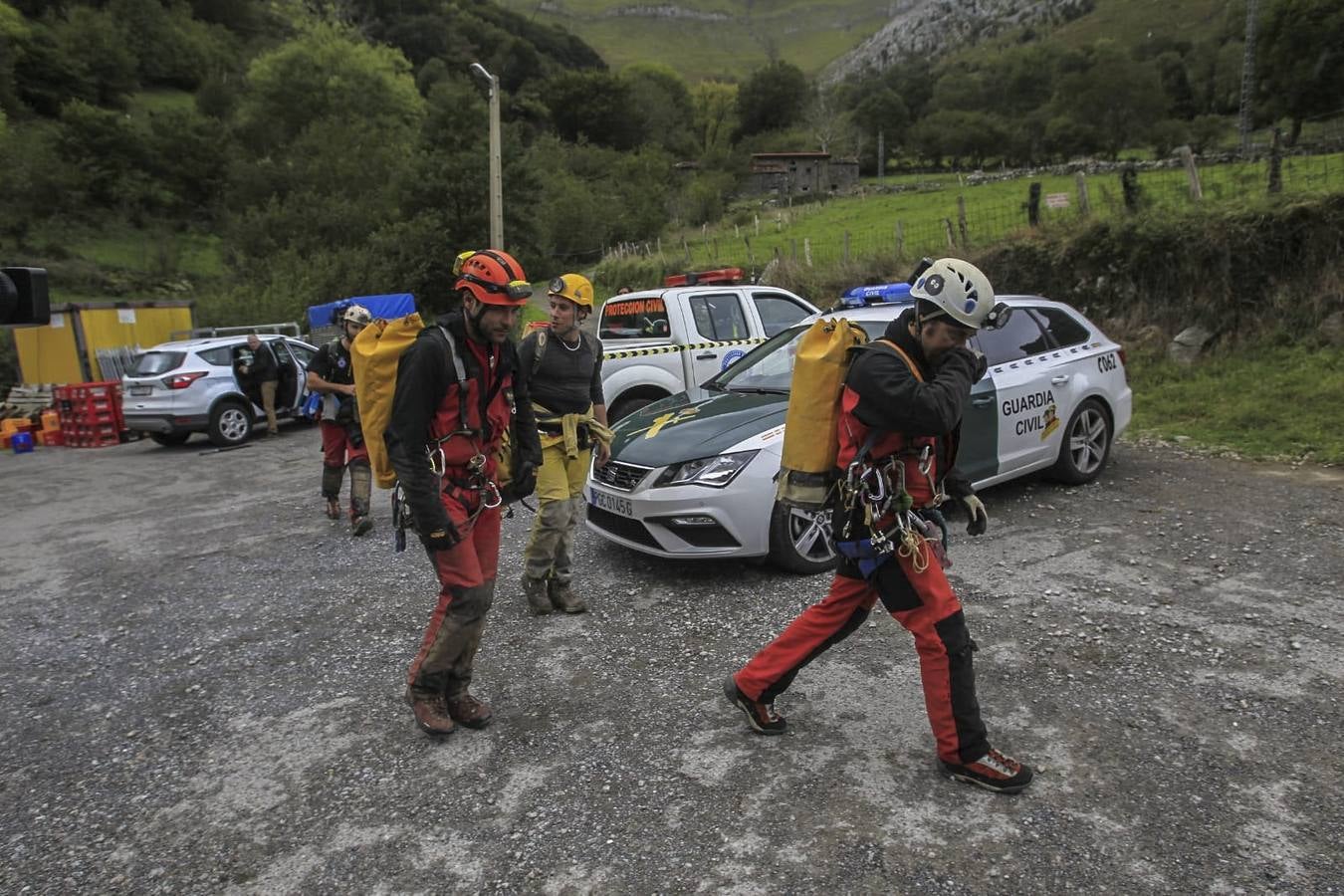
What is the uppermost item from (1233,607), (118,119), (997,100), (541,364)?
(997,100)

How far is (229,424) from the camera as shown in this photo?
41.5 ft

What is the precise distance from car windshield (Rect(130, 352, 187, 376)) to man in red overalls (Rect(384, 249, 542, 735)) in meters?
11.1

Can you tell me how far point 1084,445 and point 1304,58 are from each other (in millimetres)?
58079

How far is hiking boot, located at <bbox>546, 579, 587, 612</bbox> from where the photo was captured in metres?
4.79

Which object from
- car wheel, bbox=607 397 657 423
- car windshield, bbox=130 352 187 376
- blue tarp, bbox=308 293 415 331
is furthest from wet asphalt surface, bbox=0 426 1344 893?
blue tarp, bbox=308 293 415 331

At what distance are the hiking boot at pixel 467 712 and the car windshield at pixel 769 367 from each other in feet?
10.3

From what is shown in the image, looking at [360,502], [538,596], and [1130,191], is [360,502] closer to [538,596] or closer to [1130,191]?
[538,596]

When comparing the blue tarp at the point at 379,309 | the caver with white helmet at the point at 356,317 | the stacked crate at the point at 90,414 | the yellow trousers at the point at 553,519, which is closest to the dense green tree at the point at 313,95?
the blue tarp at the point at 379,309

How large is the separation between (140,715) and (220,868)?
59.0 inches

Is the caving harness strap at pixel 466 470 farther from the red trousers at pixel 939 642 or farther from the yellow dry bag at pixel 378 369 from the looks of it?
the red trousers at pixel 939 642

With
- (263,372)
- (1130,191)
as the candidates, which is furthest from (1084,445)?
(263,372)

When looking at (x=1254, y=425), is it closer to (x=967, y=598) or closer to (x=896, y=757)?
(x=967, y=598)

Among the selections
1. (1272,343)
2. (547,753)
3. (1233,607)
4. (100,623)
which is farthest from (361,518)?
(1272,343)

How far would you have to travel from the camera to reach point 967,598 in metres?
4.61
